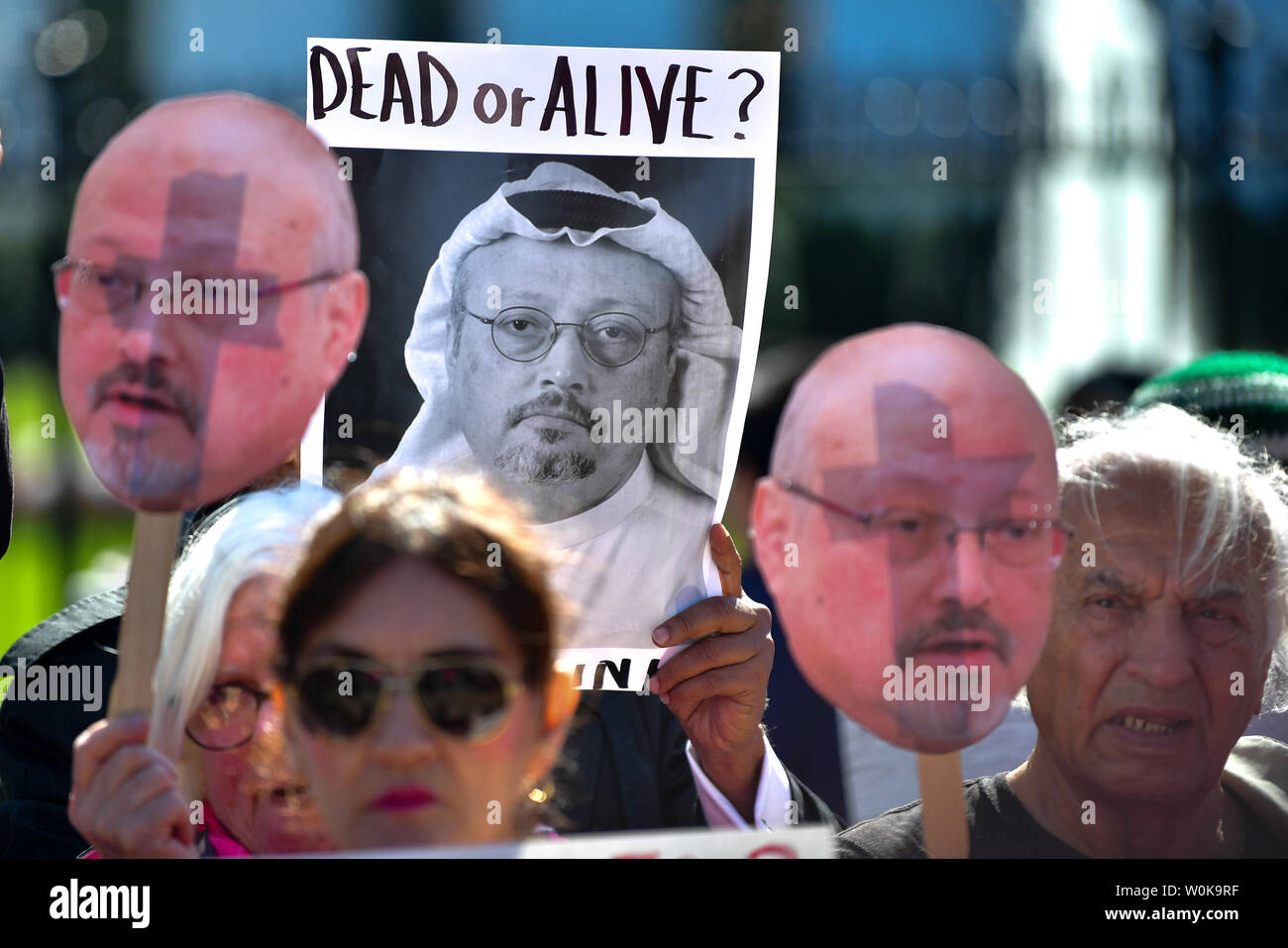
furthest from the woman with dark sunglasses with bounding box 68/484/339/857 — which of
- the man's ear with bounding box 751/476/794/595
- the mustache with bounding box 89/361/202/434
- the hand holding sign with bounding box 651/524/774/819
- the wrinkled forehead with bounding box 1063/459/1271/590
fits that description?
the wrinkled forehead with bounding box 1063/459/1271/590

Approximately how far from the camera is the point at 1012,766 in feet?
8.90

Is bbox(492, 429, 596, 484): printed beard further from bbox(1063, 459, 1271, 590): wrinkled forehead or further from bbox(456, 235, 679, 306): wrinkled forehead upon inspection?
bbox(1063, 459, 1271, 590): wrinkled forehead

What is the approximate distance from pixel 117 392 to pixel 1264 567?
220cm

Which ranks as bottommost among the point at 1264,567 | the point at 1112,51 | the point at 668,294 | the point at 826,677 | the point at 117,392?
the point at 826,677

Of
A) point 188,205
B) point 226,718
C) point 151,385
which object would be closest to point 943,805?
point 226,718

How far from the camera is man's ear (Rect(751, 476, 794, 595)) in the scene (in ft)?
8.57

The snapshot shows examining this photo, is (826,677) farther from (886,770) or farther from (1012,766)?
(1012,766)

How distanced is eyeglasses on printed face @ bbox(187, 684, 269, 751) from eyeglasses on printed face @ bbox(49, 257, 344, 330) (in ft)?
2.13

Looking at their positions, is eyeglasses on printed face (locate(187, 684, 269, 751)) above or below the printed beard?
below

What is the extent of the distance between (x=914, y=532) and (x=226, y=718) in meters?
1.30

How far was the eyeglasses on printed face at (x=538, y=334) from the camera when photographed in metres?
2.57

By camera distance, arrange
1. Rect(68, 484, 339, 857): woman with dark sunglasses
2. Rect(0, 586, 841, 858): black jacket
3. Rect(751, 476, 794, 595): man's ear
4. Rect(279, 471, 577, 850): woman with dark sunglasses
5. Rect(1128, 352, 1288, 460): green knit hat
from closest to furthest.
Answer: Rect(279, 471, 577, 850): woman with dark sunglasses, Rect(68, 484, 339, 857): woman with dark sunglasses, Rect(0, 586, 841, 858): black jacket, Rect(751, 476, 794, 595): man's ear, Rect(1128, 352, 1288, 460): green knit hat

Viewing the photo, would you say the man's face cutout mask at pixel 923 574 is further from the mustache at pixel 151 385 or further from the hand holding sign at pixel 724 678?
the mustache at pixel 151 385
